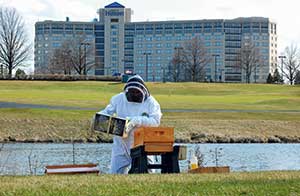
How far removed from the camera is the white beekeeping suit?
12766mm

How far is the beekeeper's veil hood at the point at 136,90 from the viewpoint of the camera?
12.7 meters

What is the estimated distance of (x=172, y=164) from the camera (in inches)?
499

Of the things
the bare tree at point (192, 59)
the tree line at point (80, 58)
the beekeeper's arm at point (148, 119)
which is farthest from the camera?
the bare tree at point (192, 59)

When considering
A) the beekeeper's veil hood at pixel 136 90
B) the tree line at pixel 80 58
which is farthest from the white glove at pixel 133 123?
the tree line at pixel 80 58

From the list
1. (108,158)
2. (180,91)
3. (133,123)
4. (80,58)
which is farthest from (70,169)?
(80,58)

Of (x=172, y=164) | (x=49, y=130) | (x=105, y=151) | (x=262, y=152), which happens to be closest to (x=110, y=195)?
(x=172, y=164)

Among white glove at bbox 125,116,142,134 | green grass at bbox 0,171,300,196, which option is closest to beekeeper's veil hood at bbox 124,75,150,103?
white glove at bbox 125,116,142,134

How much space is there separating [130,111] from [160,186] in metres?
3.97

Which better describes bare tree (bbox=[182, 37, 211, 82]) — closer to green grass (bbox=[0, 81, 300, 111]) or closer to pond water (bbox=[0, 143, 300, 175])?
green grass (bbox=[0, 81, 300, 111])

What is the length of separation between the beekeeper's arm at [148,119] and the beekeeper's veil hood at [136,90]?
0.96 ft

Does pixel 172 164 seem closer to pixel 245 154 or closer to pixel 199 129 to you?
pixel 245 154

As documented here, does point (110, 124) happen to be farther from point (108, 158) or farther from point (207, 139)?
point (207, 139)

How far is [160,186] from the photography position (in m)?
9.16

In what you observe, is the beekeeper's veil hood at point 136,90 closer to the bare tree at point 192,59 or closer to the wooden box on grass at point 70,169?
the wooden box on grass at point 70,169
